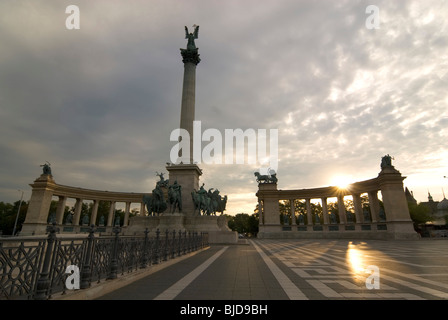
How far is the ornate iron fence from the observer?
4.21 m

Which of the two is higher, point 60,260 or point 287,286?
point 60,260

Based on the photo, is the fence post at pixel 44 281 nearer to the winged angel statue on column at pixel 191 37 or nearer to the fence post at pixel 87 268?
the fence post at pixel 87 268

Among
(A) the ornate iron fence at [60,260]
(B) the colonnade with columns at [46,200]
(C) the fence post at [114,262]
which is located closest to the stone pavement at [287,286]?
(C) the fence post at [114,262]

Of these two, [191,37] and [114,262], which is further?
[191,37]

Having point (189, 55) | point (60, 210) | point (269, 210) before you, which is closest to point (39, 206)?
point (60, 210)

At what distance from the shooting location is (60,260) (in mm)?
5215

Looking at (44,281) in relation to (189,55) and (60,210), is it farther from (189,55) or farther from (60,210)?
(60,210)

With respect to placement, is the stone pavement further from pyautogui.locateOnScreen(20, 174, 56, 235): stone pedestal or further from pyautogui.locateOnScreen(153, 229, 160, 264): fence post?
pyautogui.locateOnScreen(20, 174, 56, 235): stone pedestal

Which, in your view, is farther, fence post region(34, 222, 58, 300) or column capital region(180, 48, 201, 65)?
column capital region(180, 48, 201, 65)

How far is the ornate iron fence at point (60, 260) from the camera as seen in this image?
4211 mm

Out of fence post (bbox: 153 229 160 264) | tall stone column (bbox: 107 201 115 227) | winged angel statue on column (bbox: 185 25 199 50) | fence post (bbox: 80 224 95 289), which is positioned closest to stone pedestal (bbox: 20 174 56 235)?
tall stone column (bbox: 107 201 115 227)
